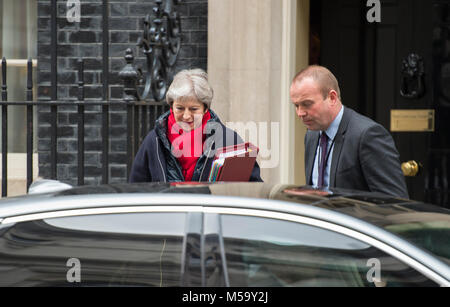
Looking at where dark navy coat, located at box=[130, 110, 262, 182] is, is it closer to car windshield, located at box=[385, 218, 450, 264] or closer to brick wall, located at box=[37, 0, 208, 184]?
car windshield, located at box=[385, 218, 450, 264]

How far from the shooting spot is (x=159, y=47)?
6.55 metres

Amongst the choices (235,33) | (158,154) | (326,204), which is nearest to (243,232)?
(326,204)

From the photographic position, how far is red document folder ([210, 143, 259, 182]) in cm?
404

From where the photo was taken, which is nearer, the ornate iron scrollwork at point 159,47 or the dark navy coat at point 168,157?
the dark navy coat at point 168,157

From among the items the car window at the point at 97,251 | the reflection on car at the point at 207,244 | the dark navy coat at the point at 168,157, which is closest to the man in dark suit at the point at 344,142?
the dark navy coat at the point at 168,157

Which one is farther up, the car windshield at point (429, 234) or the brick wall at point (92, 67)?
the brick wall at point (92, 67)

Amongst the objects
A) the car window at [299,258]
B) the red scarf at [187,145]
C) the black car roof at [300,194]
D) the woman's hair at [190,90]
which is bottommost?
the car window at [299,258]

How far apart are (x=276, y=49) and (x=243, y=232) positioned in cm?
471

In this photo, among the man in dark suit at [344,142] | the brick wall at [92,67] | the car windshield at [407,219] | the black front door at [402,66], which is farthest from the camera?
the brick wall at [92,67]

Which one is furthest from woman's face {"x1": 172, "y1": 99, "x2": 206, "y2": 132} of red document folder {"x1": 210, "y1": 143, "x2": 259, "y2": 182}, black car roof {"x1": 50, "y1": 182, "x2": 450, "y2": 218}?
black car roof {"x1": 50, "y1": 182, "x2": 450, "y2": 218}

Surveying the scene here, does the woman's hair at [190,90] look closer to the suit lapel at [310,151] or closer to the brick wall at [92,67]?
the suit lapel at [310,151]

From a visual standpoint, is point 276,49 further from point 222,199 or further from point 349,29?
point 222,199

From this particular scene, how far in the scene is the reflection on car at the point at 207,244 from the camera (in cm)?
261

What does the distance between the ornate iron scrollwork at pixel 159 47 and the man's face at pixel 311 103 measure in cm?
231
